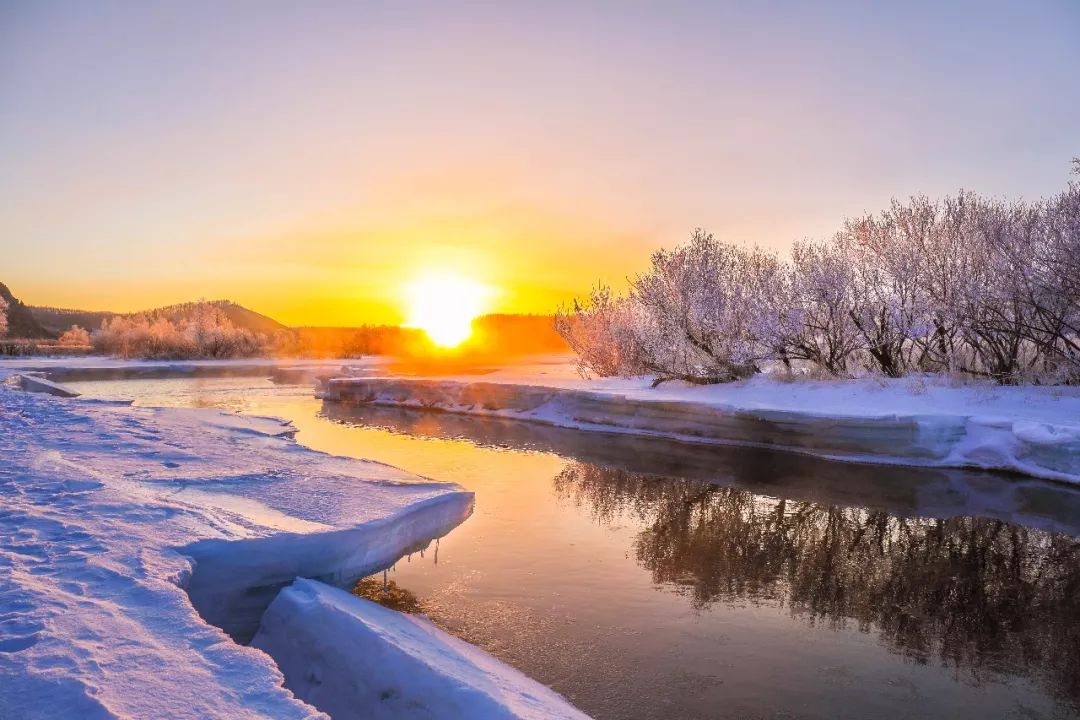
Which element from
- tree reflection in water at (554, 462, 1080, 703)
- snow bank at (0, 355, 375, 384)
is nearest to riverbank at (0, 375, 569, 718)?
tree reflection in water at (554, 462, 1080, 703)

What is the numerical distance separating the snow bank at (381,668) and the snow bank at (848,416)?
12497 millimetres

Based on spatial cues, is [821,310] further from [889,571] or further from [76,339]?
[76,339]

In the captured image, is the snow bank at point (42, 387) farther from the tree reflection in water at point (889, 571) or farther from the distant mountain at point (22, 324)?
the distant mountain at point (22, 324)

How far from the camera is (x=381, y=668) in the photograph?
4172mm

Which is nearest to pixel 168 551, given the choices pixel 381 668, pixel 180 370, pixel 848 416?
pixel 381 668

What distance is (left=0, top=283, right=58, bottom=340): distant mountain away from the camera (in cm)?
9638

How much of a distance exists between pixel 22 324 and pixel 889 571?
12465 centimetres

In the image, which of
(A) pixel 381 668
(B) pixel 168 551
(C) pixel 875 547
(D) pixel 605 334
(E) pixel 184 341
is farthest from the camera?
(E) pixel 184 341

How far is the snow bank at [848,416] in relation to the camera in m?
13.2

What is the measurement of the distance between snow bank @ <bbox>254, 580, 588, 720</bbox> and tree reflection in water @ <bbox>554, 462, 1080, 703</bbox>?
2848 mm

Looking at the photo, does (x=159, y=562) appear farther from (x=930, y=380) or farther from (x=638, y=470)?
(x=930, y=380)

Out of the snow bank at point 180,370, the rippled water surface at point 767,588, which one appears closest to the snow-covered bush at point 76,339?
the snow bank at point 180,370

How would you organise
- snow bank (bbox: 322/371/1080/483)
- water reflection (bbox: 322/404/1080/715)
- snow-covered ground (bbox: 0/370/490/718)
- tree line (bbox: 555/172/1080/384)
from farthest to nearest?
tree line (bbox: 555/172/1080/384) → snow bank (bbox: 322/371/1080/483) → water reflection (bbox: 322/404/1080/715) → snow-covered ground (bbox: 0/370/490/718)

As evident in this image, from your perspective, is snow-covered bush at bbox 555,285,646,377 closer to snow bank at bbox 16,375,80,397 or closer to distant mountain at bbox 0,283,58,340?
snow bank at bbox 16,375,80,397
